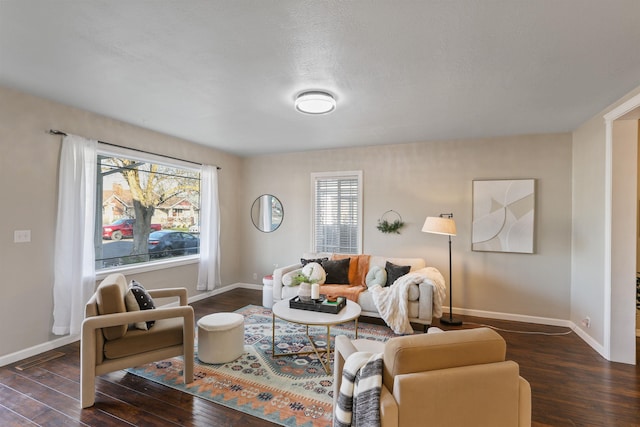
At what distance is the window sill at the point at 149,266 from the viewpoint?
11.8 ft

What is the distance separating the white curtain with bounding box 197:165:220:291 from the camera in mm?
4863

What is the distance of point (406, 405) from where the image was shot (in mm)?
1276

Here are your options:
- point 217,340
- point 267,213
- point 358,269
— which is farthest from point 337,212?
point 217,340

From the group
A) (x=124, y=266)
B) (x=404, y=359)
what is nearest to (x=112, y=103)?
(x=124, y=266)

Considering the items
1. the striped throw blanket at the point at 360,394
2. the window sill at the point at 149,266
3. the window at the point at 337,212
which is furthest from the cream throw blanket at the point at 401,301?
the window sill at the point at 149,266

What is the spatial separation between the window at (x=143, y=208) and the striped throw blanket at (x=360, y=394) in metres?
3.55

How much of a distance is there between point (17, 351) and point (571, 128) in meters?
6.55

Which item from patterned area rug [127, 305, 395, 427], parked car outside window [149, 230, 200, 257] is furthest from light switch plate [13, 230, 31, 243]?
patterned area rug [127, 305, 395, 427]

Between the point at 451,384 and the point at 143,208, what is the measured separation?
4300 millimetres

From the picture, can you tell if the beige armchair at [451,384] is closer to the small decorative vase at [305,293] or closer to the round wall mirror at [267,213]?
the small decorative vase at [305,293]

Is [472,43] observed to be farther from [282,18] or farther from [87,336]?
[87,336]

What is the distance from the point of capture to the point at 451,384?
1301mm

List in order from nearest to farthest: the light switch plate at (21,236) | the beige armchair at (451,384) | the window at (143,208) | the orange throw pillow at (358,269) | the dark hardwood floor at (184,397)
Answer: the beige armchair at (451,384), the dark hardwood floor at (184,397), the light switch plate at (21,236), the window at (143,208), the orange throw pillow at (358,269)

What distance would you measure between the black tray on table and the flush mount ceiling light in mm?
1925
